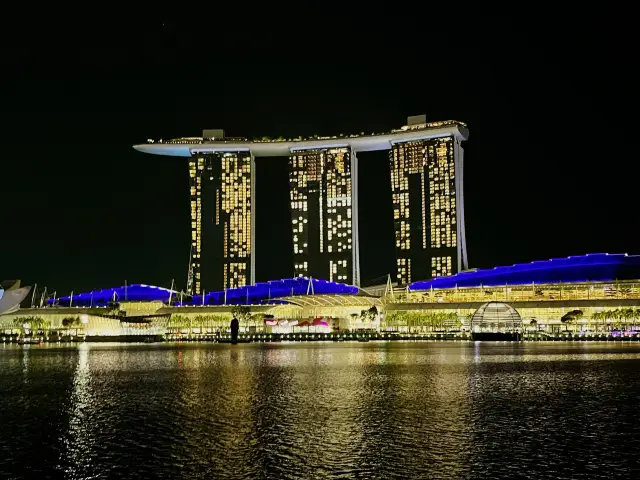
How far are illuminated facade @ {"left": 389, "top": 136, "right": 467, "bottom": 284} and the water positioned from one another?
130m

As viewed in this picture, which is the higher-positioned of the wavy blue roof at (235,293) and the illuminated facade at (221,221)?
the illuminated facade at (221,221)

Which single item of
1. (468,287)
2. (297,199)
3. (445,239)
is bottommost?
(468,287)

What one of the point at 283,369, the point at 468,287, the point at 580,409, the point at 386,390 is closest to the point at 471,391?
the point at 386,390

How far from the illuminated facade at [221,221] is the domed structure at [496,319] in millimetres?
91196

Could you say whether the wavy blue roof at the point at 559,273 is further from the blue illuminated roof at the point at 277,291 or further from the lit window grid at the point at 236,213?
the lit window grid at the point at 236,213

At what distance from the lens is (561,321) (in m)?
109

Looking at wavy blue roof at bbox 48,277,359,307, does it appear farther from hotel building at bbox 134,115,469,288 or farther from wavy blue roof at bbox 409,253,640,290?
hotel building at bbox 134,115,469,288

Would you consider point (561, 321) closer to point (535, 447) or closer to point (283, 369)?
point (283, 369)

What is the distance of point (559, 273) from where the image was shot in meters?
121

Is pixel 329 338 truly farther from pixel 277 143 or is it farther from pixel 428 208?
pixel 277 143

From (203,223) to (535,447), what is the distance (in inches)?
6611

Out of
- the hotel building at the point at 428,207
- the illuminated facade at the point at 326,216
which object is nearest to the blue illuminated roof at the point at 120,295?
the illuminated facade at the point at 326,216

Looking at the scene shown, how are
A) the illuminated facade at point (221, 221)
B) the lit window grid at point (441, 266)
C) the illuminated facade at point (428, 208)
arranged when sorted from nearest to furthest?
the lit window grid at point (441, 266), the illuminated facade at point (428, 208), the illuminated facade at point (221, 221)

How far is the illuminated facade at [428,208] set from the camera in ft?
546
